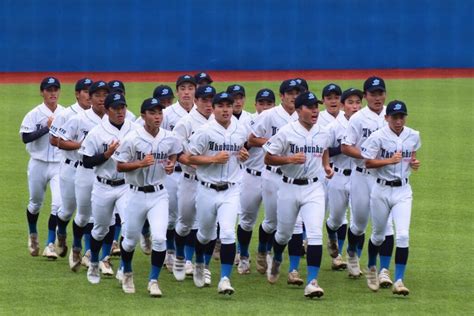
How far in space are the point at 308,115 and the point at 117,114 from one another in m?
1.70

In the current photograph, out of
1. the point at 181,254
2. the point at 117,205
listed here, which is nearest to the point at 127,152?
the point at 117,205

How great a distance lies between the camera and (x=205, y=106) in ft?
33.8

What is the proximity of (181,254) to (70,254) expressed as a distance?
46.0 inches

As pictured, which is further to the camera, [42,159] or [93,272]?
[42,159]

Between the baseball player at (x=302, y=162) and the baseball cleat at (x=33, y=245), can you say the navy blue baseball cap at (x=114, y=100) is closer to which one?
the baseball player at (x=302, y=162)

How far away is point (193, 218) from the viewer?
10438 mm

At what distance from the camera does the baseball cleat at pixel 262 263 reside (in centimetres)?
1079

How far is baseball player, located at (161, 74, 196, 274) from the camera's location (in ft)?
35.8

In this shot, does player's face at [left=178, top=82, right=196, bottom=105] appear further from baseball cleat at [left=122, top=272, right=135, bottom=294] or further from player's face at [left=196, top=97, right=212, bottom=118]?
baseball cleat at [left=122, top=272, right=135, bottom=294]

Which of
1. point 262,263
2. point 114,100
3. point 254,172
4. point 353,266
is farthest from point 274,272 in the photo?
point 114,100

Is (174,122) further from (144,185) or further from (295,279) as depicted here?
(295,279)

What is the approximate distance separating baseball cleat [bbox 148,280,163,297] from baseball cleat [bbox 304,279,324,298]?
125 cm

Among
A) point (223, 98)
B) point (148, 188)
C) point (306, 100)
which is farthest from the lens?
point (223, 98)

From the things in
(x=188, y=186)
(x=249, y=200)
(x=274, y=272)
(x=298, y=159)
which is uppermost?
(x=298, y=159)
